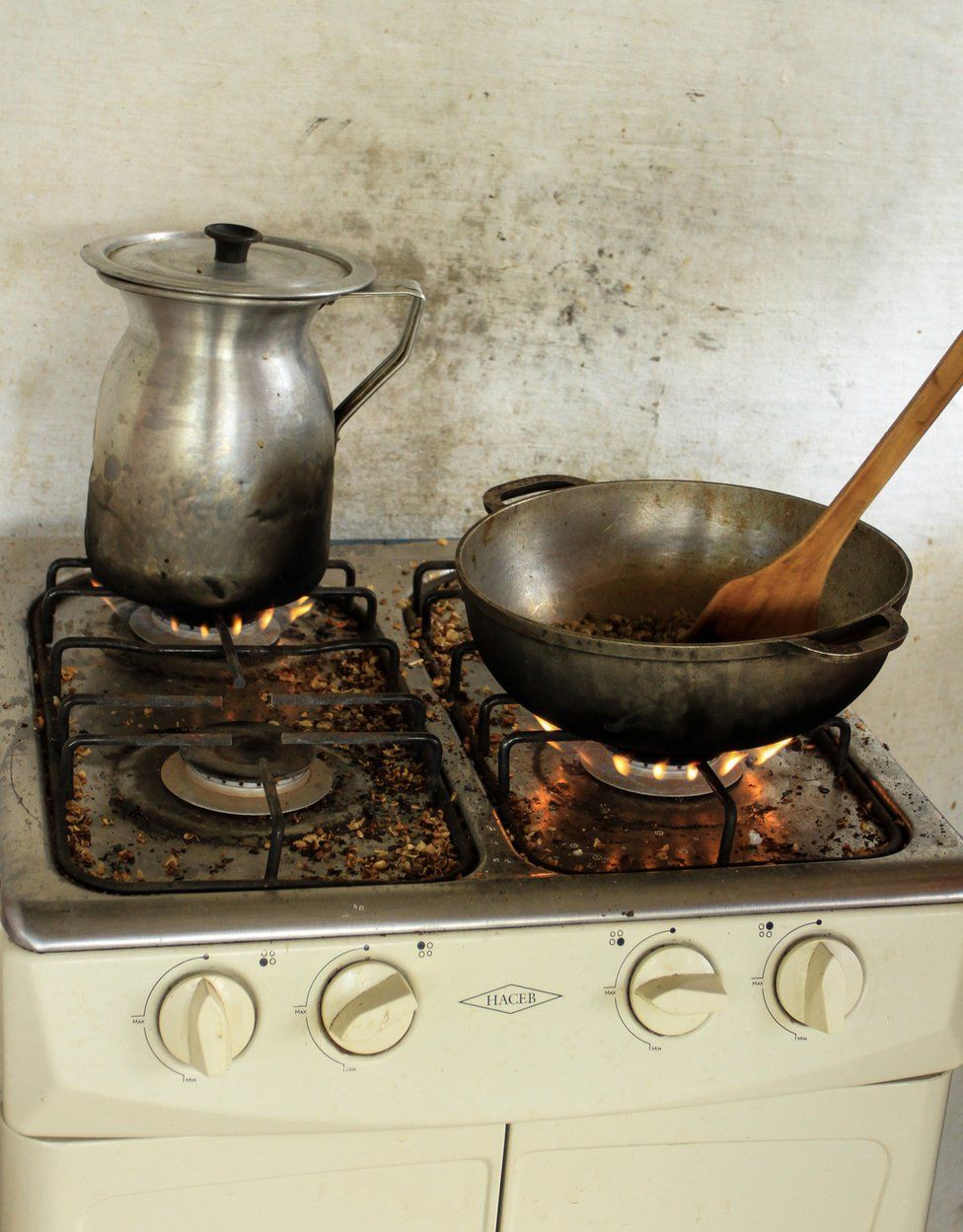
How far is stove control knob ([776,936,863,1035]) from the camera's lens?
795 millimetres

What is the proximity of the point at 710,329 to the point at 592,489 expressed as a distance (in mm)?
316

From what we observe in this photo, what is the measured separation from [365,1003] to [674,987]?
0.18 meters

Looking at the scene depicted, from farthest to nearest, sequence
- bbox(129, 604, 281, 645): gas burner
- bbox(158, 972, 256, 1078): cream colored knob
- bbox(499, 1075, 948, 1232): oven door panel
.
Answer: bbox(129, 604, 281, 645): gas burner, bbox(499, 1075, 948, 1232): oven door panel, bbox(158, 972, 256, 1078): cream colored knob

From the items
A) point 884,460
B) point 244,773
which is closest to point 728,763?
point 884,460

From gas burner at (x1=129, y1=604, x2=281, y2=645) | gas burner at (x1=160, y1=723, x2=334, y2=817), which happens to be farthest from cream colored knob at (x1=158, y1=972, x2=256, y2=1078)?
gas burner at (x1=129, y1=604, x2=281, y2=645)

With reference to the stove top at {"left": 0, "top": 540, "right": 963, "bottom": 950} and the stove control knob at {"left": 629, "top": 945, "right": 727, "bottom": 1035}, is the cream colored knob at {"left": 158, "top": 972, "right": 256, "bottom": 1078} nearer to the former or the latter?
the stove top at {"left": 0, "top": 540, "right": 963, "bottom": 950}

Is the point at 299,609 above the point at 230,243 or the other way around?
the other way around

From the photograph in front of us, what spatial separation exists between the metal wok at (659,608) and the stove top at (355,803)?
0.20ft

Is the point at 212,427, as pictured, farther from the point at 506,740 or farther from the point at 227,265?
the point at 506,740

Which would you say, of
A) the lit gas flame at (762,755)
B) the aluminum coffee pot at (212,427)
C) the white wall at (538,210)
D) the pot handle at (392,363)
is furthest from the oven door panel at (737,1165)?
the white wall at (538,210)

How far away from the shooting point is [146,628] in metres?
1.09

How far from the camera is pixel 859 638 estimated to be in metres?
0.84

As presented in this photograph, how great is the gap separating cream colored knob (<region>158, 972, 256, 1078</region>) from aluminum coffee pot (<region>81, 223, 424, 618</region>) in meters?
0.35

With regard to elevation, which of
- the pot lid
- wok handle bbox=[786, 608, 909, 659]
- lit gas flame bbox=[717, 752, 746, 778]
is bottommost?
lit gas flame bbox=[717, 752, 746, 778]
